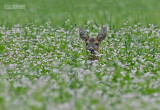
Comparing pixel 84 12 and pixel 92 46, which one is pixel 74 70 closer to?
pixel 92 46

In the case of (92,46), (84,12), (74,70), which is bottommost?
(74,70)

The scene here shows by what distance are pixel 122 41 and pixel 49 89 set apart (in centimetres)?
692

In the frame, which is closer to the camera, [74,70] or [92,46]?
[74,70]

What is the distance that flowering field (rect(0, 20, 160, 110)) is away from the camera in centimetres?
597

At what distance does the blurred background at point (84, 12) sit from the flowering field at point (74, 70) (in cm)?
75

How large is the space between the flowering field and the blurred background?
2.45 ft

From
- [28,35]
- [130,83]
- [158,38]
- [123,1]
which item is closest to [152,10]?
[123,1]

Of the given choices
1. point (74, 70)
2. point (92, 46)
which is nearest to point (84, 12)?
point (92, 46)

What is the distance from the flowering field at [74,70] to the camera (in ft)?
19.6

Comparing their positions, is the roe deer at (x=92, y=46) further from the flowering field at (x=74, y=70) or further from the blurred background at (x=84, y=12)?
the blurred background at (x=84, y=12)

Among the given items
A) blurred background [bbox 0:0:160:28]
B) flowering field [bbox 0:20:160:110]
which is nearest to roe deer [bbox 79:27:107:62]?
flowering field [bbox 0:20:160:110]

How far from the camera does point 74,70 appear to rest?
8.48 meters

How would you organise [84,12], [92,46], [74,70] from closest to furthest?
1. [74,70]
2. [92,46]
3. [84,12]

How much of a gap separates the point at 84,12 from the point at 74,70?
433 inches
